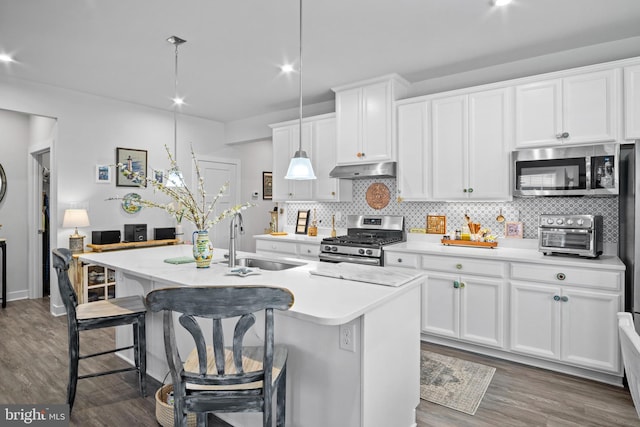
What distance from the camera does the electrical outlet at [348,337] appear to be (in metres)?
1.67

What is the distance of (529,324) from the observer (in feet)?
9.82

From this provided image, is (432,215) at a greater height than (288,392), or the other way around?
(432,215)

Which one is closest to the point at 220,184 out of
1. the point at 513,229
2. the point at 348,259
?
the point at 348,259

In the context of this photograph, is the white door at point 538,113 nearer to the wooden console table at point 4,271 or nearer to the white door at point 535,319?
the white door at point 535,319

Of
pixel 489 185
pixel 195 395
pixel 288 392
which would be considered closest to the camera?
pixel 195 395

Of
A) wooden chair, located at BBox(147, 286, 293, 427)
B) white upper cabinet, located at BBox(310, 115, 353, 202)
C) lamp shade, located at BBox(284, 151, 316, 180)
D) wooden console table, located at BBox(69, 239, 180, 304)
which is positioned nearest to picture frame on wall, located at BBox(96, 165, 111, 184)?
wooden console table, located at BBox(69, 239, 180, 304)

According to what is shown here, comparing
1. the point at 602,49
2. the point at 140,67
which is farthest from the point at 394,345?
the point at 140,67

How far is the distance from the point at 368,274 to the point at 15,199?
547cm

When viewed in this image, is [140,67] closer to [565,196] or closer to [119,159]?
[119,159]

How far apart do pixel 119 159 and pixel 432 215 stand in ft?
13.3

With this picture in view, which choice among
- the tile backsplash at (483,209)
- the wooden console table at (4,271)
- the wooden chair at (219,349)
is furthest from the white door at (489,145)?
the wooden console table at (4,271)

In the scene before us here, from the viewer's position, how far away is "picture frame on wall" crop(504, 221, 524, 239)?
355cm

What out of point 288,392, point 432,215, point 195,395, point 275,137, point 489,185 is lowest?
point 288,392

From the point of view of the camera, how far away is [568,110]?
9.97ft
